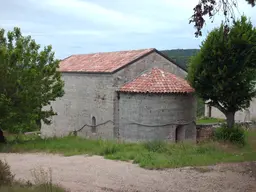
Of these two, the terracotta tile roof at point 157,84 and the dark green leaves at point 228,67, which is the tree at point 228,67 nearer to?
the dark green leaves at point 228,67

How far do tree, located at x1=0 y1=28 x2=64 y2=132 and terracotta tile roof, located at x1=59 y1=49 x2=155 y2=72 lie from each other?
14.6ft

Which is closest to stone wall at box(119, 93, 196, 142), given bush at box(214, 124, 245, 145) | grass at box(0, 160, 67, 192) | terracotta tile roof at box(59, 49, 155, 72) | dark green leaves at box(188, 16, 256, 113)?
dark green leaves at box(188, 16, 256, 113)

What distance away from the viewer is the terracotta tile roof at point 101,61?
1907 centimetres

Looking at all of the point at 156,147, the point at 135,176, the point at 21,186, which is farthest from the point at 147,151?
the point at 21,186

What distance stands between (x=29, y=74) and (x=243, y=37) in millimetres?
10012

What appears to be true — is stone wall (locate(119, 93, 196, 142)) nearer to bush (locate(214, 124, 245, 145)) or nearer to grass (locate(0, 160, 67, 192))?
bush (locate(214, 124, 245, 145))

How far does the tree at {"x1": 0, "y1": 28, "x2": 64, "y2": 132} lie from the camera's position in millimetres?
14133

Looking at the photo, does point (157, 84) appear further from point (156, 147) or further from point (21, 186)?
point (21, 186)

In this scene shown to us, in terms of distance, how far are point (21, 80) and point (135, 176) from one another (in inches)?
301

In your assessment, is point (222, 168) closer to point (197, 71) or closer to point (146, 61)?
point (197, 71)

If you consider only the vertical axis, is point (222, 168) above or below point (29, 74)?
below

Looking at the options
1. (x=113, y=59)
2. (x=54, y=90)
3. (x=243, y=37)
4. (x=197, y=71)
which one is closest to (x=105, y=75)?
(x=113, y=59)

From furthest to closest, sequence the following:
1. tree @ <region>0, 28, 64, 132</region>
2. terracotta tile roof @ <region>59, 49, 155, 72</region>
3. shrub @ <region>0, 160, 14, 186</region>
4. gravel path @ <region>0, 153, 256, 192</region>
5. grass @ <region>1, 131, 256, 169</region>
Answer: terracotta tile roof @ <region>59, 49, 155, 72</region> → tree @ <region>0, 28, 64, 132</region> → grass @ <region>1, 131, 256, 169</region> → gravel path @ <region>0, 153, 256, 192</region> → shrub @ <region>0, 160, 14, 186</region>

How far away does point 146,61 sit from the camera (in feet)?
63.4
